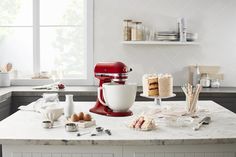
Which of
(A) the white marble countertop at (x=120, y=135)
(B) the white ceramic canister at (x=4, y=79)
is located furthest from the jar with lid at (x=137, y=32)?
(A) the white marble countertop at (x=120, y=135)

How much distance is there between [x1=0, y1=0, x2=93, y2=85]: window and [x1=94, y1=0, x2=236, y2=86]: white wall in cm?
27

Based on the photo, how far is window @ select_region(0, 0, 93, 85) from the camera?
4.60 metres

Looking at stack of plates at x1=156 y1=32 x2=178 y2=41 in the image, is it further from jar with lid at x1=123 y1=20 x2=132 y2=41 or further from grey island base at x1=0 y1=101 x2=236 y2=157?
grey island base at x1=0 y1=101 x2=236 y2=157

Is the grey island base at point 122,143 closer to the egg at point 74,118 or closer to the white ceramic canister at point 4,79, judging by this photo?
the egg at point 74,118

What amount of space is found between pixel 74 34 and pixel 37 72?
2.30ft

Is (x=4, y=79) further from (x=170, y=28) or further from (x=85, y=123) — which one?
(x=85, y=123)

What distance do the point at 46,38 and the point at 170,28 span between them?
1626 mm

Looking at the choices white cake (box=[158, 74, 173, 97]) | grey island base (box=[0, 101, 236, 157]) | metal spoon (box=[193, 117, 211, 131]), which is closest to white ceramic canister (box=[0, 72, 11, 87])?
white cake (box=[158, 74, 173, 97])

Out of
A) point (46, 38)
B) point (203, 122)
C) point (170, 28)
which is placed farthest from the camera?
point (46, 38)

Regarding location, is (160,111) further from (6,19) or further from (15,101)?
(6,19)

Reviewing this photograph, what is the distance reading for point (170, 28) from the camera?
4.50m

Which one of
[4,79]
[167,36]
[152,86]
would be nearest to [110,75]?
[152,86]

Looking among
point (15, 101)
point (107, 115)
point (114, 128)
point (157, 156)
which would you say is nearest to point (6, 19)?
point (15, 101)

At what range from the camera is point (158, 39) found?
173 inches
